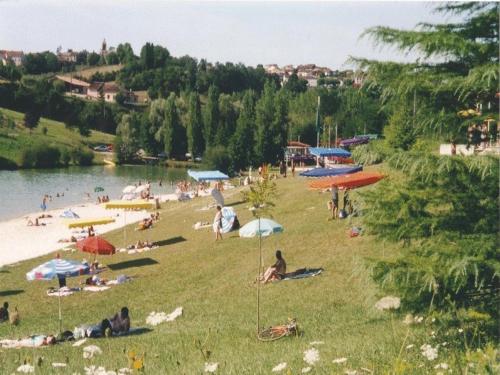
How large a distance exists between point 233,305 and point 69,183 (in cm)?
7774

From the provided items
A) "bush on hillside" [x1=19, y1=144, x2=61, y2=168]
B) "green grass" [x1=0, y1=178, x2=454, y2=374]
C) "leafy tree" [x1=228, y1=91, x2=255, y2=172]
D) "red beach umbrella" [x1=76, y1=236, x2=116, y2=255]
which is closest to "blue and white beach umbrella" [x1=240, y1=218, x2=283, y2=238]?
"green grass" [x1=0, y1=178, x2=454, y2=374]

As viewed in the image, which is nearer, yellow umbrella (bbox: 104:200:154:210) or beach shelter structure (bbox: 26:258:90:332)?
beach shelter structure (bbox: 26:258:90:332)

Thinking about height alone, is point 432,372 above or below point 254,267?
above

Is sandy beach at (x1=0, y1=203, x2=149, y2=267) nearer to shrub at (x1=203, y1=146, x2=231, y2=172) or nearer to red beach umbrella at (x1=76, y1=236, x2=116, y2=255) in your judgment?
red beach umbrella at (x1=76, y1=236, x2=116, y2=255)

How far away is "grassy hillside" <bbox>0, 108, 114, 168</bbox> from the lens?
393ft

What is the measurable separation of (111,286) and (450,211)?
16.7 m

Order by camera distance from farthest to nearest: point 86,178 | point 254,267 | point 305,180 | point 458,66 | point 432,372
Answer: point 86,178 < point 305,180 < point 254,267 < point 458,66 < point 432,372

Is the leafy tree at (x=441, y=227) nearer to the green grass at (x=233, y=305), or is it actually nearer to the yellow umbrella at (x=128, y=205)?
the green grass at (x=233, y=305)

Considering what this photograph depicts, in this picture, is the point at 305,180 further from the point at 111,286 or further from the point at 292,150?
the point at 292,150

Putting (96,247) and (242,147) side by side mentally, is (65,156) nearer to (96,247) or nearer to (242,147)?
(242,147)

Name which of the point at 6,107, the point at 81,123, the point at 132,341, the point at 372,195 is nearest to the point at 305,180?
the point at 132,341

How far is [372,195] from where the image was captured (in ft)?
30.8

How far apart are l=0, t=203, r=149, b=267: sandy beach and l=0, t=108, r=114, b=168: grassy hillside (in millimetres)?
65084

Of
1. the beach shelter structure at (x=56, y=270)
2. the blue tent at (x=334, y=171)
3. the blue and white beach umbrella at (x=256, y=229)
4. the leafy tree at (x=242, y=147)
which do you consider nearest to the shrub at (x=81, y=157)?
the leafy tree at (x=242, y=147)
